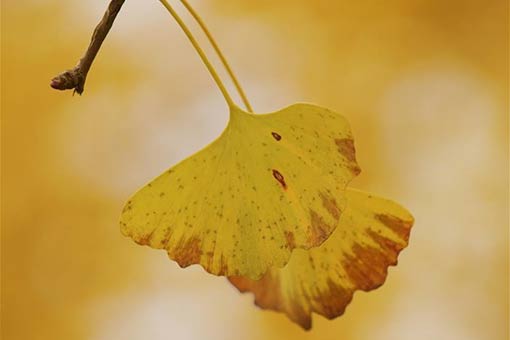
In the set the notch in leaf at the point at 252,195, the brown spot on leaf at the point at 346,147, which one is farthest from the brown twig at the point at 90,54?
the brown spot on leaf at the point at 346,147

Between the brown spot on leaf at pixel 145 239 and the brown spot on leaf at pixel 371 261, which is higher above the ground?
the brown spot on leaf at pixel 145 239

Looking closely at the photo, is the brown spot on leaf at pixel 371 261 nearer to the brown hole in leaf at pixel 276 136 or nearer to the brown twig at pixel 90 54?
the brown hole in leaf at pixel 276 136

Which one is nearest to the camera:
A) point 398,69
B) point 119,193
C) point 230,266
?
point 230,266

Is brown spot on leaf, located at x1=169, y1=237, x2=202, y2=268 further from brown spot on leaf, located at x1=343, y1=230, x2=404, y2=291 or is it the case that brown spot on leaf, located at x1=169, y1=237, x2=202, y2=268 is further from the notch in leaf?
brown spot on leaf, located at x1=343, y1=230, x2=404, y2=291

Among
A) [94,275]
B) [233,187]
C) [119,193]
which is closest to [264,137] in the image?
[233,187]

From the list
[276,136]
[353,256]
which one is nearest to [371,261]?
[353,256]

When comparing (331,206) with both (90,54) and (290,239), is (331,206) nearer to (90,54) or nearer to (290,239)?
(290,239)

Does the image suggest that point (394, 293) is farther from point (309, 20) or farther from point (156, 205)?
point (156, 205)
